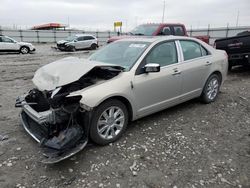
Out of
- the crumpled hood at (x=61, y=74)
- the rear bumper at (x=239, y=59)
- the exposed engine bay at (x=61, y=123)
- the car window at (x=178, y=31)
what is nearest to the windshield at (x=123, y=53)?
the crumpled hood at (x=61, y=74)

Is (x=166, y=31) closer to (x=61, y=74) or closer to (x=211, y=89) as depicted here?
(x=211, y=89)

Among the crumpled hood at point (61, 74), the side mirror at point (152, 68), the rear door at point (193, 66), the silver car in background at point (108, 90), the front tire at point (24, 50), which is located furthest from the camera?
the front tire at point (24, 50)

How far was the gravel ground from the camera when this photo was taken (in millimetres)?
2596

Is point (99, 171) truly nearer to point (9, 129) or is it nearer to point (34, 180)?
point (34, 180)

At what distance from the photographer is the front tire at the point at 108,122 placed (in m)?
3.06

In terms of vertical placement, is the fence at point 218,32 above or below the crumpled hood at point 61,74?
→ above

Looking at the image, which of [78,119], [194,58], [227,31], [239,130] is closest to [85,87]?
[78,119]

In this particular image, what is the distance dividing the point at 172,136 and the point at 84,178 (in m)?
1.65

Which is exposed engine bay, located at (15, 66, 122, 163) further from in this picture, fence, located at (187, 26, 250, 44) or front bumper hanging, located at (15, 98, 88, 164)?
fence, located at (187, 26, 250, 44)

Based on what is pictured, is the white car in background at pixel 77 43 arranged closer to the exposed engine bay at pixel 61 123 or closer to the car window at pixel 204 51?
the car window at pixel 204 51

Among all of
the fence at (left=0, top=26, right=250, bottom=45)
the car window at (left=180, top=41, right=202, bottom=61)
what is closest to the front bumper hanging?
Answer: the car window at (left=180, top=41, right=202, bottom=61)

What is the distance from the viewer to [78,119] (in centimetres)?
304

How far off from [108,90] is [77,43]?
61.0ft

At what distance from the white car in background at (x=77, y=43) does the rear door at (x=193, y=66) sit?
1678cm
